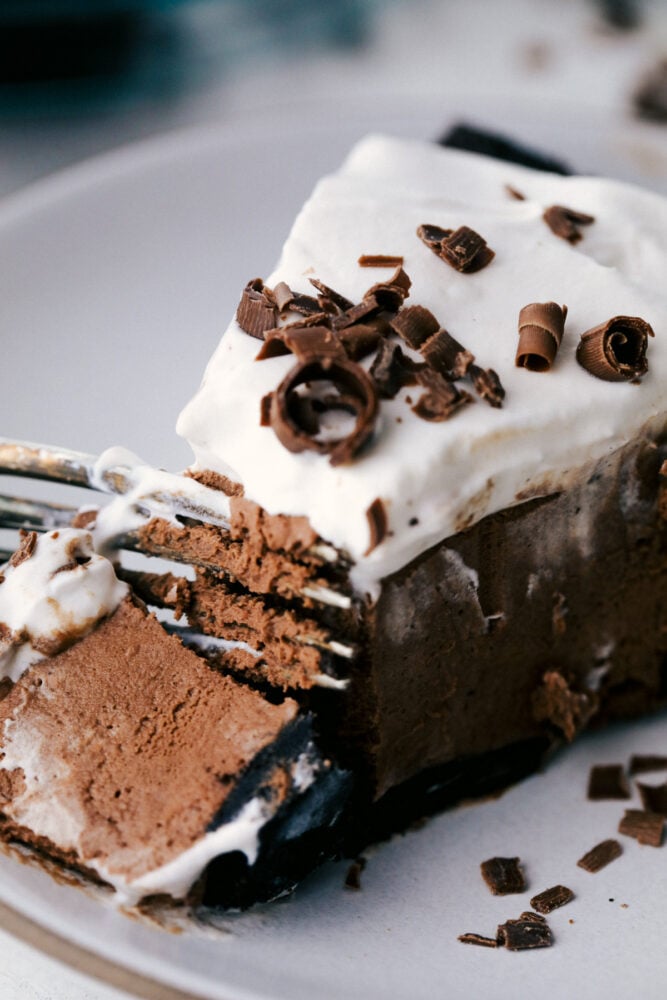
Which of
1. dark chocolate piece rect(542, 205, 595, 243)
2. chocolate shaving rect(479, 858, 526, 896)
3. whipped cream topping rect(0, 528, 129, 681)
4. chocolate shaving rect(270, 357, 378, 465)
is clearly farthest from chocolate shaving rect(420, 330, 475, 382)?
chocolate shaving rect(479, 858, 526, 896)

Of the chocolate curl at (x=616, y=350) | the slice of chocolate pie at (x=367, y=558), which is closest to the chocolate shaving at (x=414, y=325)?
the slice of chocolate pie at (x=367, y=558)

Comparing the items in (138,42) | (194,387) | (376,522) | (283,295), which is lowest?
(194,387)

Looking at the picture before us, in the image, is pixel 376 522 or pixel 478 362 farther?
pixel 478 362

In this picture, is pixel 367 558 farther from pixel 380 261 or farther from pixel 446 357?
pixel 380 261

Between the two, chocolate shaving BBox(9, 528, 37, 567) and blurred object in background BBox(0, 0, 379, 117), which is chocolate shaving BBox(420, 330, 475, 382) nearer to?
chocolate shaving BBox(9, 528, 37, 567)

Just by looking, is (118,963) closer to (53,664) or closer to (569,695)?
(53,664)

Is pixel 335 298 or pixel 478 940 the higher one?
pixel 335 298

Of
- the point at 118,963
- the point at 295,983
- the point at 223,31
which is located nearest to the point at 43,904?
the point at 118,963

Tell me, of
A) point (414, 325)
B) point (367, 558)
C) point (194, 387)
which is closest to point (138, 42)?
point (194, 387)
